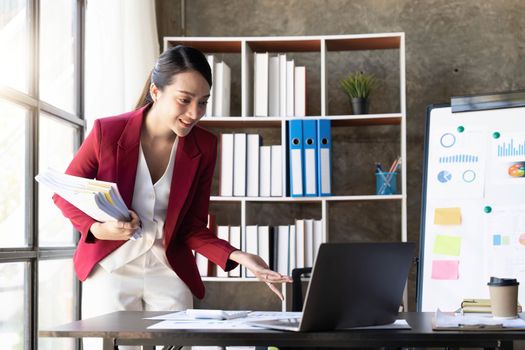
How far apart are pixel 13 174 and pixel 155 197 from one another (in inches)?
35.6

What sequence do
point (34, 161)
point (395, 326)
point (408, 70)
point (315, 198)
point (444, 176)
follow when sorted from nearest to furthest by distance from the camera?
point (395, 326) → point (34, 161) → point (444, 176) → point (315, 198) → point (408, 70)

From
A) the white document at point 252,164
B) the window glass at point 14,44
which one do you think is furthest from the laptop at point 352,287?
the white document at point 252,164

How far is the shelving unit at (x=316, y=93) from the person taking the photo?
4031 millimetres

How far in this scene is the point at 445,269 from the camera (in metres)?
3.66

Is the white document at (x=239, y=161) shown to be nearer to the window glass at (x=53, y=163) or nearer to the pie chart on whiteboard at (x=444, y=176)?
the window glass at (x=53, y=163)

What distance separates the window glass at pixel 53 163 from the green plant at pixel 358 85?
1.45 m

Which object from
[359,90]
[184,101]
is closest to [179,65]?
[184,101]

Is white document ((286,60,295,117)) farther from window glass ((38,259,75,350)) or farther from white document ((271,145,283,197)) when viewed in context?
window glass ((38,259,75,350))

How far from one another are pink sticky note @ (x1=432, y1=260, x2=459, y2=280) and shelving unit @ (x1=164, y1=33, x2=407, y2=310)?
0.89 feet

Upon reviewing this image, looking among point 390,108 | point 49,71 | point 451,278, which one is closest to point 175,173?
point 49,71

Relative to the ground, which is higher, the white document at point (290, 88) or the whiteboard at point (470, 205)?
the white document at point (290, 88)

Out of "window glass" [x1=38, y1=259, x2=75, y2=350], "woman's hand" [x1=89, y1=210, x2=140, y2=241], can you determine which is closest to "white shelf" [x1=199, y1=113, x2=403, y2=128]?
"window glass" [x1=38, y1=259, x2=75, y2=350]

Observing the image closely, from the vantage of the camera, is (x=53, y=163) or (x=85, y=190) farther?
(x=53, y=163)

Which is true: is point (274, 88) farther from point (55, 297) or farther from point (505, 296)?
point (505, 296)
